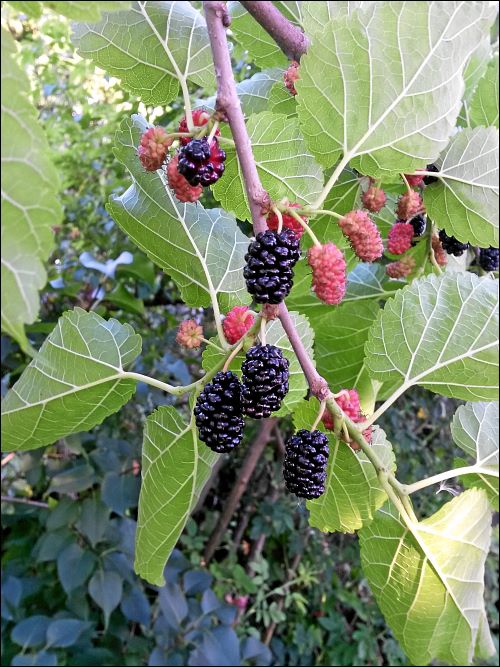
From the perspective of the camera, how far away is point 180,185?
45 cm

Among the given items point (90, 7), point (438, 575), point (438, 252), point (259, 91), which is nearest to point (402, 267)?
point (438, 252)

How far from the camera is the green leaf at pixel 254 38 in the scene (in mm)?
645

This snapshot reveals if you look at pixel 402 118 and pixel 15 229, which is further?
pixel 402 118

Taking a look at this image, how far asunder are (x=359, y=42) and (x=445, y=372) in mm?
257

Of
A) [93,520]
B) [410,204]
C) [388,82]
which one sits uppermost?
[388,82]

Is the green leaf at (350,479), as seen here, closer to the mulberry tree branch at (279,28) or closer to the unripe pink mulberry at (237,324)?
the unripe pink mulberry at (237,324)

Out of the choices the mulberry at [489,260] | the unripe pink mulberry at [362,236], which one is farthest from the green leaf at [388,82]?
the mulberry at [489,260]

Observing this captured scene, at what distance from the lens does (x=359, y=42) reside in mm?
420

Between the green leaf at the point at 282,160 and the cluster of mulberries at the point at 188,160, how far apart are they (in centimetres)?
6

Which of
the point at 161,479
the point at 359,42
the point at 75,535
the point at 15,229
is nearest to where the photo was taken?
the point at 15,229

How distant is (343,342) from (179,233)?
0.94 ft

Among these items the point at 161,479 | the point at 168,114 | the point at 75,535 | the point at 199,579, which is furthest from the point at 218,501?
the point at 161,479

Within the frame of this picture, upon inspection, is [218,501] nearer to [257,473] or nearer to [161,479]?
[257,473]

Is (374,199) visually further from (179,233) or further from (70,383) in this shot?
(70,383)
